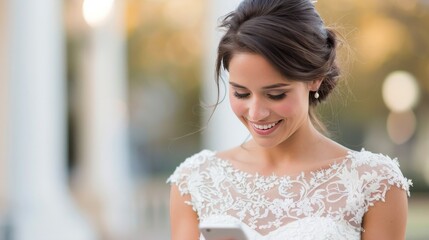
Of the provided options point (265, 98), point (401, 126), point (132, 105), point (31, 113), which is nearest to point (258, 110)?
point (265, 98)

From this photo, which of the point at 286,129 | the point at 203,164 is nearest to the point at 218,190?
the point at 203,164

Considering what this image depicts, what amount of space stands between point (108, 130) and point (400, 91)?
465 centimetres

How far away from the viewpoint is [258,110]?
9.10 ft

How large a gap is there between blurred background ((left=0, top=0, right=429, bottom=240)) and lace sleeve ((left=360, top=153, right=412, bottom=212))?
60 centimetres

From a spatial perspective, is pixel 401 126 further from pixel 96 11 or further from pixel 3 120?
pixel 96 11

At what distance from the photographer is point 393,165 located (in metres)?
2.96

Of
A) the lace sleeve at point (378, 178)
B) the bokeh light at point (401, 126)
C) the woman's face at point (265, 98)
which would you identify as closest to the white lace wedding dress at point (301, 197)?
the lace sleeve at point (378, 178)

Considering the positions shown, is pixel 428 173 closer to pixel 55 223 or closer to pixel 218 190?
pixel 55 223

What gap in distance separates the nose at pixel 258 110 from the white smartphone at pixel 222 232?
0.38 metres

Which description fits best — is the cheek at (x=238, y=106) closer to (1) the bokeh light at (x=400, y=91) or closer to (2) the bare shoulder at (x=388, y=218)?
(2) the bare shoulder at (x=388, y=218)

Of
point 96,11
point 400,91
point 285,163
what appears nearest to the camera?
point 285,163

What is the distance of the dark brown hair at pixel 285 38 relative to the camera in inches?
110

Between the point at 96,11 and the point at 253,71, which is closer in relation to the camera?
the point at 253,71

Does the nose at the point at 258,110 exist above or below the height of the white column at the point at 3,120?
above
